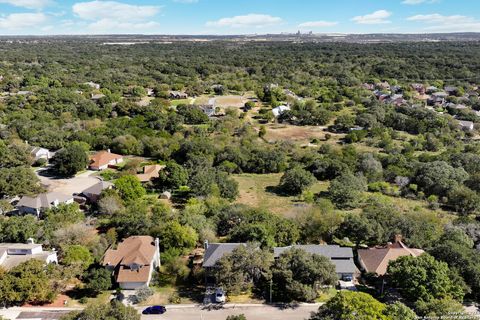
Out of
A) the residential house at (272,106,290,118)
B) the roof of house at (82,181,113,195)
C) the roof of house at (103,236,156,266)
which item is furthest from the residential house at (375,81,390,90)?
the roof of house at (103,236,156,266)

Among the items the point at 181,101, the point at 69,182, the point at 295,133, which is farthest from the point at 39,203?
the point at 181,101

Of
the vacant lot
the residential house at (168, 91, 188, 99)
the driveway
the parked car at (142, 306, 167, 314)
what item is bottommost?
the parked car at (142, 306, 167, 314)

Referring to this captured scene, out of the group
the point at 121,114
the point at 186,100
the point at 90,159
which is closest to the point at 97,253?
the point at 90,159

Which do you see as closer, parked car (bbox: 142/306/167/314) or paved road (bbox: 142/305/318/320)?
paved road (bbox: 142/305/318/320)

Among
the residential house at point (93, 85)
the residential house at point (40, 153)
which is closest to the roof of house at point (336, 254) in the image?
the residential house at point (40, 153)

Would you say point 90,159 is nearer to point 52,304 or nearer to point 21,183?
point 21,183

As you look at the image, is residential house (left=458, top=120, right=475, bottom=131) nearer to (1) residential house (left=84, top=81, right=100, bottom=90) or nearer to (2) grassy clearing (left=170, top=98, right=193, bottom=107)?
(2) grassy clearing (left=170, top=98, right=193, bottom=107)
